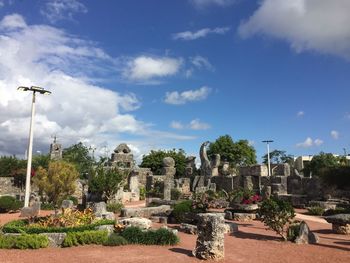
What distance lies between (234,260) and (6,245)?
6.98 meters

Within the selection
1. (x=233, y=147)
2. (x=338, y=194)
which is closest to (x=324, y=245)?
(x=338, y=194)

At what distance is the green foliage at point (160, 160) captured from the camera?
54.4 m

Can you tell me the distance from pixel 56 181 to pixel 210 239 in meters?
16.5

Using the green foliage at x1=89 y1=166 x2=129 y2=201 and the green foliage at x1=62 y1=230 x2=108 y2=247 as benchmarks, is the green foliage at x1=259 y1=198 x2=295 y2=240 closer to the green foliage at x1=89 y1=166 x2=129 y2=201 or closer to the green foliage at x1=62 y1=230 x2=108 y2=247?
the green foliage at x1=62 y1=230 x2=108 y2=247

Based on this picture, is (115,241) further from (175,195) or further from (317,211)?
(175,195)

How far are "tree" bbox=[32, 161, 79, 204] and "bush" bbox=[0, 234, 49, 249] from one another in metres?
12.7

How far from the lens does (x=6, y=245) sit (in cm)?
1170

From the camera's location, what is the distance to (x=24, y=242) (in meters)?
11.7

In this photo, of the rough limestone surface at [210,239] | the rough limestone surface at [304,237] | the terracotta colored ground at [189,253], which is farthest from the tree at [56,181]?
the rough limestone surface at [304,237]

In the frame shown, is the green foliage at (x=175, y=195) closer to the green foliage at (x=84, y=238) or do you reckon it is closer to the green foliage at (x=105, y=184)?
the green foliage at (x=105, y=184)

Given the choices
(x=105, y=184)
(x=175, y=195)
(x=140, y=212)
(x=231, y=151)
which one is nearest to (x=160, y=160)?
(x=231, y=151)

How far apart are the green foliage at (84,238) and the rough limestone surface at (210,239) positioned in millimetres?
3492

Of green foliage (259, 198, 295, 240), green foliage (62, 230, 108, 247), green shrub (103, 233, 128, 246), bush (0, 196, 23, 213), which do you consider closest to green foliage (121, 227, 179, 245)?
green shrub (103, 233, 128, 246)

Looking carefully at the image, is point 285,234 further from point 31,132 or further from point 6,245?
point 31,132
